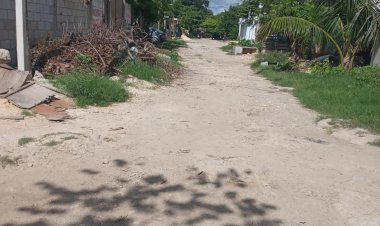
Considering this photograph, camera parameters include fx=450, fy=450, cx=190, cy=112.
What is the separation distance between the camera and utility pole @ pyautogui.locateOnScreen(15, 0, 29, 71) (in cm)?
795

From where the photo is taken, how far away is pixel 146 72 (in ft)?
34.9

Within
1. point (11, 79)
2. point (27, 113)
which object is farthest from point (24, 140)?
point (11, 79)

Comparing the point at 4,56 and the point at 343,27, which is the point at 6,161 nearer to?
the point at 4,56

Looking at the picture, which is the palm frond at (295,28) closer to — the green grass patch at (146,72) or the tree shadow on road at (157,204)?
the green grass patch at (146,72)

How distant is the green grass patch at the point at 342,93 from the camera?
7.86m

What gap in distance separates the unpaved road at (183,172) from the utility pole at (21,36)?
77.5 inches

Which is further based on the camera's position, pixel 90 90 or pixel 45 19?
pixel 45 19

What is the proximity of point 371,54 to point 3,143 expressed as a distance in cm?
1190

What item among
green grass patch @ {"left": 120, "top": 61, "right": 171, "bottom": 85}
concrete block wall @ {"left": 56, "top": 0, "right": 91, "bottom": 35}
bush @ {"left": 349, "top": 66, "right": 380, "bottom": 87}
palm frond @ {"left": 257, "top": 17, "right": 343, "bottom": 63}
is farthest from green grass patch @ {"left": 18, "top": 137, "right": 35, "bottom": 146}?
palm frond @ {"left": 257, "top": 17, "right": 343, "bottom": 63}

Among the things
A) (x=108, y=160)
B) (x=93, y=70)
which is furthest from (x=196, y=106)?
(x=108, y=160)

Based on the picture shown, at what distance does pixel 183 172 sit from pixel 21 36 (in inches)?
196

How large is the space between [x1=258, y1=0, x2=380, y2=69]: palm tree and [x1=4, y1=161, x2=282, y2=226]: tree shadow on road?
9.29 m

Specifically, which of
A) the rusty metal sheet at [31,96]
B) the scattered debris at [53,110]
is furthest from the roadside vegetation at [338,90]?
the rusty metal sheet at [31,96]

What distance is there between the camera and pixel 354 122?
294 inches
